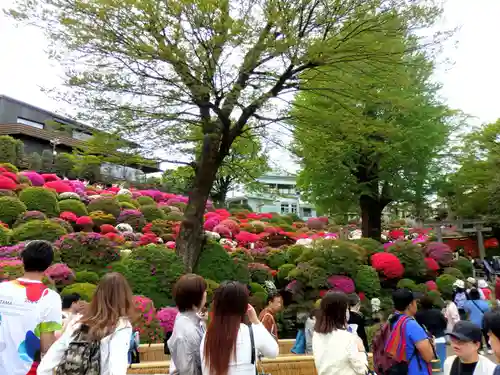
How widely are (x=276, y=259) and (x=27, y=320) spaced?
10.3m

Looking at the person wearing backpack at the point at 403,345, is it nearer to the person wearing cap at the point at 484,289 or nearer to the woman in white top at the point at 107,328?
the woman in white top at the point at 107,328

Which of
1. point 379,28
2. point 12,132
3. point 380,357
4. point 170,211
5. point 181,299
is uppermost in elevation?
point 12,132

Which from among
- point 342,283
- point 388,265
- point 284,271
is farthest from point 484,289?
point 284,271

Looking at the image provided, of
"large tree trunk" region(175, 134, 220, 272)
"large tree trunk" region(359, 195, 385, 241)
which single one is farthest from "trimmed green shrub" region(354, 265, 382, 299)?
"large tree trunk" region(359, 195, 385, 241)

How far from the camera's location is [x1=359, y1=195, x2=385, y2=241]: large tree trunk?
54.9 ft

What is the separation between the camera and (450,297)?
1268 cm

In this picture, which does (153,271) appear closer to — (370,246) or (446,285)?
(370,246)

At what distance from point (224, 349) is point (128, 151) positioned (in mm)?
7174

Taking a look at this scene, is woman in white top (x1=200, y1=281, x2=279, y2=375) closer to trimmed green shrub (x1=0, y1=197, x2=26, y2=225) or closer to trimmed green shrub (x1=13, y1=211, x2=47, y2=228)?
trimmed green shrub (x1=13, y1=211, x2=47, y2=228)

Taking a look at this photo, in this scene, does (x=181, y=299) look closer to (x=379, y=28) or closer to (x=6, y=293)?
(x=6, y=293)

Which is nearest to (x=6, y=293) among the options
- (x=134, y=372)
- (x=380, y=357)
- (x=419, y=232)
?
(x=134, y=372)

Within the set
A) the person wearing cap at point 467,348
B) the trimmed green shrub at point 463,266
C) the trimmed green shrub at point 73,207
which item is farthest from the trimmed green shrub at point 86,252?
the trimmed green shrub at point 463,266

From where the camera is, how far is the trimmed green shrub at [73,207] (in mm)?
15211

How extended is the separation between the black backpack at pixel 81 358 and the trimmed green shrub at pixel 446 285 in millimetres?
12352
